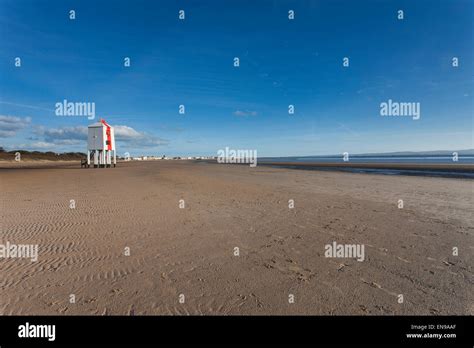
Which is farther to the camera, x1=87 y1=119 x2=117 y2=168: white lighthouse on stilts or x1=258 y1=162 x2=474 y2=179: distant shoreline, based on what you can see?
x1=87 y1=119 x2=117 y2=168: white lighthouse on stilts

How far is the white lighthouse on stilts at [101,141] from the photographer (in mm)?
43219

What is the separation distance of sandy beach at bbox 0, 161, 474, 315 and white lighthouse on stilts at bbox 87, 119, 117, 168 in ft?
119

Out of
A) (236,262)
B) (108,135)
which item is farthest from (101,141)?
(236,262)

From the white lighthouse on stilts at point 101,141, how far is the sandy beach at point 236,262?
3625 centimetres

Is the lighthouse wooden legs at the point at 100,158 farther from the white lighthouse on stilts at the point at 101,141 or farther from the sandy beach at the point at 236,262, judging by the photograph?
the sandy beach at the point at 236,262

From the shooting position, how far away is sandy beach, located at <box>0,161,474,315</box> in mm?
4203

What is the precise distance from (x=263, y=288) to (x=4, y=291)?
520 centimetres

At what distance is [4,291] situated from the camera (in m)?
4.57

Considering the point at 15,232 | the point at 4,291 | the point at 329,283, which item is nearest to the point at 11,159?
the point at 15,232

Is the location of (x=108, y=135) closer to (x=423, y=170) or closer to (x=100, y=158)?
(x=100, y=158)

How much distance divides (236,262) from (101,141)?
1835 inches

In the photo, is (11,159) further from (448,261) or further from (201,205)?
(448,261)
